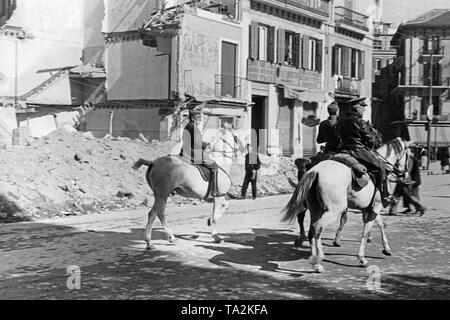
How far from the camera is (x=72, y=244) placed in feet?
33.5

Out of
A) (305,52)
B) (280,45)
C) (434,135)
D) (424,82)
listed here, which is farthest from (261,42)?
(424,82)

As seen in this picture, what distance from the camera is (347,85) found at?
39375mm

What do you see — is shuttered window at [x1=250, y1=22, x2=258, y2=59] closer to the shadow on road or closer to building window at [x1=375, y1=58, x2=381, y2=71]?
the shadow on road

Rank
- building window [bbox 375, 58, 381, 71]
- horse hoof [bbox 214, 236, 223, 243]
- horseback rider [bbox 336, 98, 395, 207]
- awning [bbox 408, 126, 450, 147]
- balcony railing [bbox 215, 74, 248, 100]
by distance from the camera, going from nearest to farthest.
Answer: horseback rider [bbox 336, 98, 395, 207], horse hoof [bbox 214, 236, 223, 243], balcony railing [bbox 215, 74, 248, 100], awning [bbox 408, 126, 450, 147], building window [bbox 375, 58, 381, 71]

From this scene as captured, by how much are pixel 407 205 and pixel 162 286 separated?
32.9 ft

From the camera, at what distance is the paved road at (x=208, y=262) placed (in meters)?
6.93

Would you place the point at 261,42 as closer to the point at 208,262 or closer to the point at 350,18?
the point at 350,18

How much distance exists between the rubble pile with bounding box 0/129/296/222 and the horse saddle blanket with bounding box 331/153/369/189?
288 inches

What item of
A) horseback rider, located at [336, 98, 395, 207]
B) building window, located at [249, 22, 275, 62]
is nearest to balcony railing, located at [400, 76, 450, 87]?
building window, located at [249, 22, 275, 62]

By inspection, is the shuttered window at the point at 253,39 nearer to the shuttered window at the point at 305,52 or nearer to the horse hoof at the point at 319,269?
the shuttered window at the point at 305,52

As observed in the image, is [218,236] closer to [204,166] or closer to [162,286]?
[204,166]

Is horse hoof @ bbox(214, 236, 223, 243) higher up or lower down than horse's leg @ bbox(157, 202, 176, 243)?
lower down

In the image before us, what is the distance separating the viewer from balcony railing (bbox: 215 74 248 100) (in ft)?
95.7

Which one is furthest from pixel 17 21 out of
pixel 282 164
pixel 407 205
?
pixel 407 205
